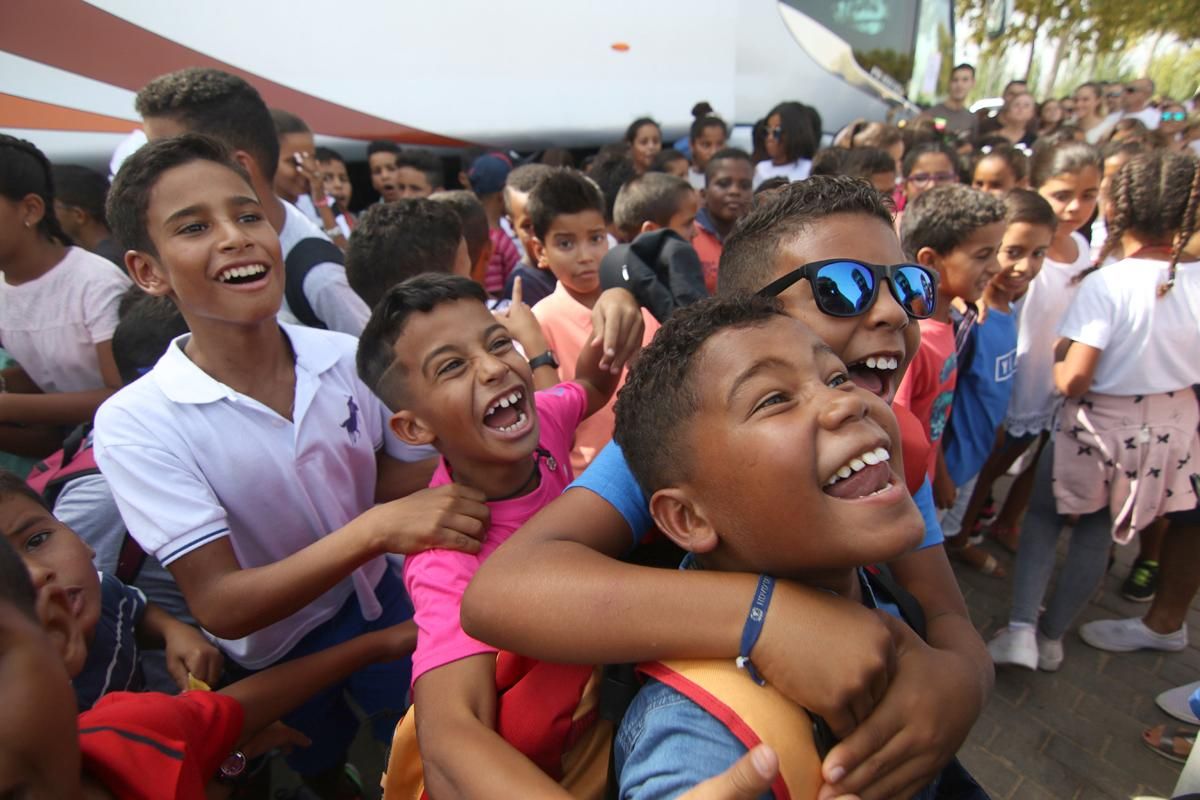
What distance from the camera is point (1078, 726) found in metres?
2.68

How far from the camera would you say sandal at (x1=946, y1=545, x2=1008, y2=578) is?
11.9ft

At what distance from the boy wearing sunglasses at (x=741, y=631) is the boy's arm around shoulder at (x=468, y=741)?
13 cm

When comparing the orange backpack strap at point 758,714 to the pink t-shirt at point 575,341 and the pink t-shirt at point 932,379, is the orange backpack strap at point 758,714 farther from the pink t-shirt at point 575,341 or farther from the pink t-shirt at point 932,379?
the pink t-shirt at point 932,379

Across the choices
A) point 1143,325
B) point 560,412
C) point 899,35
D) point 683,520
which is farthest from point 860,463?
point 899,35

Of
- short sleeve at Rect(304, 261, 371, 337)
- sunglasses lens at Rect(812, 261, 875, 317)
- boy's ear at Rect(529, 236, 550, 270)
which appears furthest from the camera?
boy's ear at Rect(529, 236, 550, 270)

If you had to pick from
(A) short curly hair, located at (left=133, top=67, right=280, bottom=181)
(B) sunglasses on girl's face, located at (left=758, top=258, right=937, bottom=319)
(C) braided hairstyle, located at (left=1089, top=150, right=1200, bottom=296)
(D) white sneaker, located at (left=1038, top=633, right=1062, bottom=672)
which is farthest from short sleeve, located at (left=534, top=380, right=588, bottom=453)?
(D) white sneaker, located at (left=1038, top=633, right=1062, bottom=672)

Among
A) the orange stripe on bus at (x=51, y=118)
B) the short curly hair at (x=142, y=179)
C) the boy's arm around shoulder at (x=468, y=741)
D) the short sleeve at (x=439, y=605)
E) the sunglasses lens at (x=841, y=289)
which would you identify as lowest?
the boy's arm around shoulder at (x=468, y=741)

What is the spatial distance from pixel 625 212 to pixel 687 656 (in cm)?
299

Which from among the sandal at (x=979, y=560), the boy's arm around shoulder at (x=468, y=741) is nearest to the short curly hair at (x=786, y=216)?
the boy's arm around shoulder at (x=468, y=741)

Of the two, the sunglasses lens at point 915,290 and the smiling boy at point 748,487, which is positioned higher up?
the sunglasses lens at point 915,290

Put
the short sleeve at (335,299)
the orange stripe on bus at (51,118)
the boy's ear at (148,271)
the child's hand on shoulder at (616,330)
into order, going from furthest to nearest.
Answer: the orange stripe on bus at (51,118)
the short sleeve at (335,299)
the child's hand on shoulder at (616,330)
the boy's ear at (148,271)

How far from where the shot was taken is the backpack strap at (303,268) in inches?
95.8

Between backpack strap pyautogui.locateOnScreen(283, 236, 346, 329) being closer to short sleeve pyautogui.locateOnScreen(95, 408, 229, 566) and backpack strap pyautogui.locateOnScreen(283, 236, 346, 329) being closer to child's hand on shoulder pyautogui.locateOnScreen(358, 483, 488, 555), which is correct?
short sleeve pyautogui.locateOnScreen(95, 408, 229, 566)

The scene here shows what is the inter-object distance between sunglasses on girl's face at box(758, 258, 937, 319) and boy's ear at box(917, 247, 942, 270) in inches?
52.5
